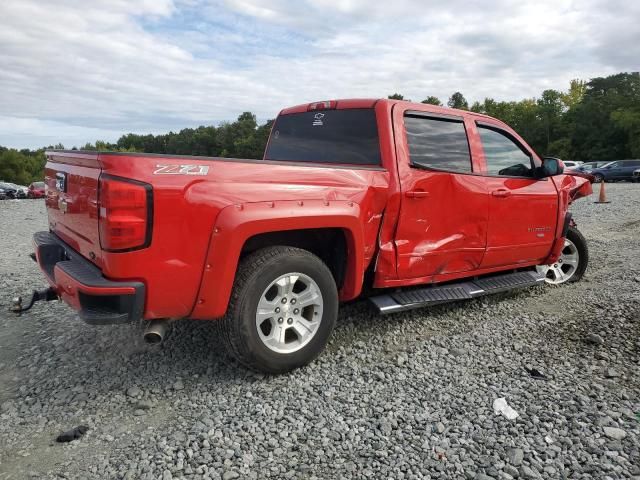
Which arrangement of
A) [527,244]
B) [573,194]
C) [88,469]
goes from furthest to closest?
[573,194] → [527,244] → [88,469]

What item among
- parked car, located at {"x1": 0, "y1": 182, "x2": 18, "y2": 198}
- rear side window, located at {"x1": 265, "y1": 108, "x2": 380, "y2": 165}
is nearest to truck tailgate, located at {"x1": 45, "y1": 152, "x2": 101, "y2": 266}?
rear side window, located at {"x1": 265, "y1": 108, "x2": 380, "y2": 165}

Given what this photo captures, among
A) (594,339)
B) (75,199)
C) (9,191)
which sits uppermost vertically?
(75,199)

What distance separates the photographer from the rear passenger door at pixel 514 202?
14.8 feet

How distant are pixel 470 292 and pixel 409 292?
25.9 inches

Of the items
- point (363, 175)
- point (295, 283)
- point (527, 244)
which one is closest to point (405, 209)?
point (363, 175)

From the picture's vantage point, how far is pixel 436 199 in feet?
13.0

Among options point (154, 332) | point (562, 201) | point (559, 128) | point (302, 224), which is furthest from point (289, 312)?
point (559, 128)

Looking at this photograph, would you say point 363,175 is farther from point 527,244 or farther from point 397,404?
point 527,244

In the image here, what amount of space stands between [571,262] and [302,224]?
13.1 feet

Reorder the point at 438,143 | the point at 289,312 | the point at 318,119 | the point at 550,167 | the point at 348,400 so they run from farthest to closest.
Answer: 1. the point at 550,167
2. the point at 318,119
3. the point at 438,143
4. the point at 289,312
5. the point at 348,400

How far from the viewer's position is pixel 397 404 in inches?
118

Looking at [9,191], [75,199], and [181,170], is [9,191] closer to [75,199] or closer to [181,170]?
[75,199]

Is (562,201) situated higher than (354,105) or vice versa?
(354,105)

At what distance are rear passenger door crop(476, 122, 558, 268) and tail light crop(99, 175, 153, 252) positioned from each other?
2.96m
